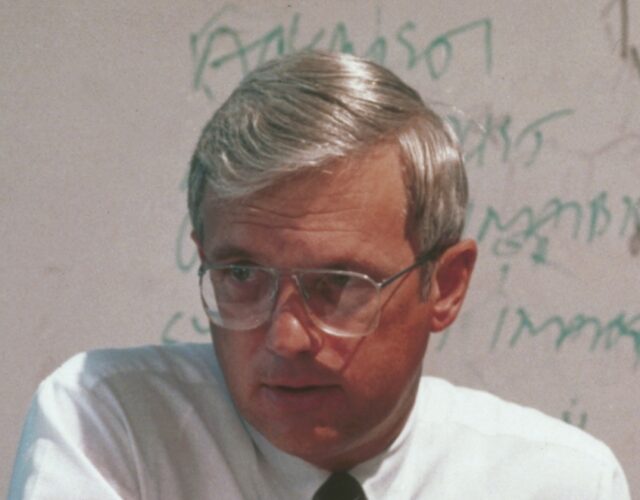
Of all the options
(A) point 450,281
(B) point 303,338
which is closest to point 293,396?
(B) point 303,338

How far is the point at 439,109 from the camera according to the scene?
2418mm

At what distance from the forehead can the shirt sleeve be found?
32cm

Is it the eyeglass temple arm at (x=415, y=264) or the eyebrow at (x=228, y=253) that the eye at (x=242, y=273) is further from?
the eyeglass temple arm at (x=415, y=264)

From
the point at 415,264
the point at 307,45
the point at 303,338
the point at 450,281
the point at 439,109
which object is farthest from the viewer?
the point at 307,45

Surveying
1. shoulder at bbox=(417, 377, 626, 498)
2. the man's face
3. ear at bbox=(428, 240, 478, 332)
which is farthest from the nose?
shoulder at bbox=(417, 377, 626, 498)

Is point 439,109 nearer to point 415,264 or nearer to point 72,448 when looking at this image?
point 415,264

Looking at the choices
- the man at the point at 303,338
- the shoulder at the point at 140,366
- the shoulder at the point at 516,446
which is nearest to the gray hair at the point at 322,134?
the man at the point at 303,338

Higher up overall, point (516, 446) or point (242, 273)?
point (242, 273)

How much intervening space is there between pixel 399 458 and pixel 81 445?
58 cm

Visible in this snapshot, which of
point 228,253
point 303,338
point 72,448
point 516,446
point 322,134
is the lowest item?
point 516,446

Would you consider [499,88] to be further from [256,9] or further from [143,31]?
[143,31]

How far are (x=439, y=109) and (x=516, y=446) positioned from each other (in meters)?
0.81

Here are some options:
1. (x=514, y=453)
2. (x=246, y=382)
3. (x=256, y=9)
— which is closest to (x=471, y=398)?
(x=514, y=453)

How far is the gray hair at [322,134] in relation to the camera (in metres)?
1.65
